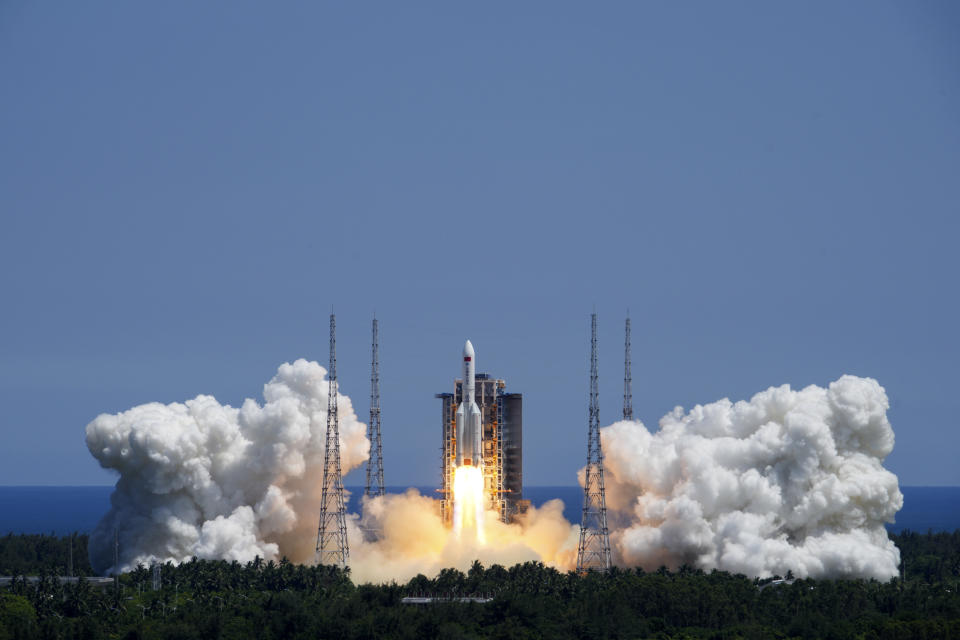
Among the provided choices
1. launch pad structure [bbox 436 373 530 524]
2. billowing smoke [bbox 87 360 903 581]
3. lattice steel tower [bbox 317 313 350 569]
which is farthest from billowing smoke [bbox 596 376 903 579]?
lattice steel tower [bbox 317 313 350 569]

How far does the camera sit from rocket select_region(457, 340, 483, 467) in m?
88.3

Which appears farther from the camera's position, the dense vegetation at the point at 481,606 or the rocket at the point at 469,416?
the rocket at the point at 469,416

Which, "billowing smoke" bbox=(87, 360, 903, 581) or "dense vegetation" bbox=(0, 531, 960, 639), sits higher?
"billowing smoke" bbox=(87, 360, 903, 581)

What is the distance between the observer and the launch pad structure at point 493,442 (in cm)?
9025

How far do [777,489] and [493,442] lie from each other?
646 inches

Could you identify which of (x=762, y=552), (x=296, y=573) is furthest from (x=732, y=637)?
(x=296, y=573)

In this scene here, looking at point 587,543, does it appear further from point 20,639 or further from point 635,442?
point 20,639

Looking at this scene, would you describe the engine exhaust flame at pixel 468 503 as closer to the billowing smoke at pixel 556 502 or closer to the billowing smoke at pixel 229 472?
the billowing smoke at pixel 556 502

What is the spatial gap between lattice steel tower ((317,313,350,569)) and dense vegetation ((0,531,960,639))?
2352mm

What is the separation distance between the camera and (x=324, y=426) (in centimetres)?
9375

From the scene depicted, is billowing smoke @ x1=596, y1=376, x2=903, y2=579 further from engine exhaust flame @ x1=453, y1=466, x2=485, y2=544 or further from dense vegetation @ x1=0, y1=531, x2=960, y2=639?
engine exhaust flame @ x1=453, y1=466, x2=485, y2=544

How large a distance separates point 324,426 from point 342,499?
8.25 m

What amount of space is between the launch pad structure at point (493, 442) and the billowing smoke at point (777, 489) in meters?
5.44

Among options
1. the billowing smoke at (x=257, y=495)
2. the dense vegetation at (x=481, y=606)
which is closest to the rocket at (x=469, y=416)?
the billowing smoke at (x=257, y=495)
